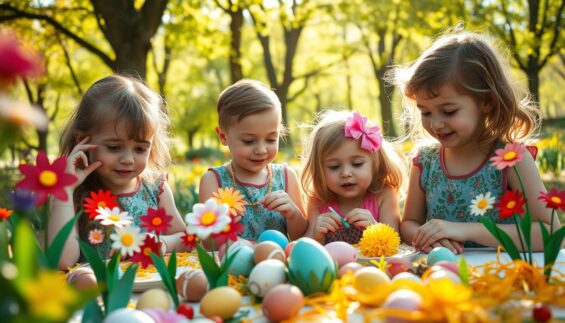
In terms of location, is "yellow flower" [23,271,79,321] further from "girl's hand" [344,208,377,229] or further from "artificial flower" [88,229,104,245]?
"girl's hand" [344,208,377,229]

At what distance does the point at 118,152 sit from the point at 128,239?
0.83 metres

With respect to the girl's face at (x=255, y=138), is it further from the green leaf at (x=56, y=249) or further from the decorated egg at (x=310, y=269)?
the green leaf at (x=56, y=249)

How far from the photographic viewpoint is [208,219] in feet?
3.91

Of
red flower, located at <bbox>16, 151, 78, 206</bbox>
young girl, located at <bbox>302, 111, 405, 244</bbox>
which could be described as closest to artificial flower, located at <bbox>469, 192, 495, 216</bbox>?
young girl, located at <bbox>302, 111, 405, 244</bbox>

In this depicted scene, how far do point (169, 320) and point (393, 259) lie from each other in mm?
648

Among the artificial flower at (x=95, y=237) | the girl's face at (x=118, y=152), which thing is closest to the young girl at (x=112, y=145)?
the girl's face at (x=118, y=152)

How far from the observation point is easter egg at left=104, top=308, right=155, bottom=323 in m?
0.94

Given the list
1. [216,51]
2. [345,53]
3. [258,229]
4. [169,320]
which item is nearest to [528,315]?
[169,320]

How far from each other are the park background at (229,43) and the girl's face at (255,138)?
488 mm

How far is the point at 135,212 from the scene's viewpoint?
2195mm

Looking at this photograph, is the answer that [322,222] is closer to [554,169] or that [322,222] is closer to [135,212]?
[135,212]

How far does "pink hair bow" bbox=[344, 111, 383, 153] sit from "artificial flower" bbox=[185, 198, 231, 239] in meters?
1.14

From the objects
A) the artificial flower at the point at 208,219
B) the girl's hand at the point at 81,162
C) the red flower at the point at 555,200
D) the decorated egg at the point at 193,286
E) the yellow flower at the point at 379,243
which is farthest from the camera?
the girl's hand at the point at 81,162

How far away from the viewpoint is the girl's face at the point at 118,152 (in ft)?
6.53
